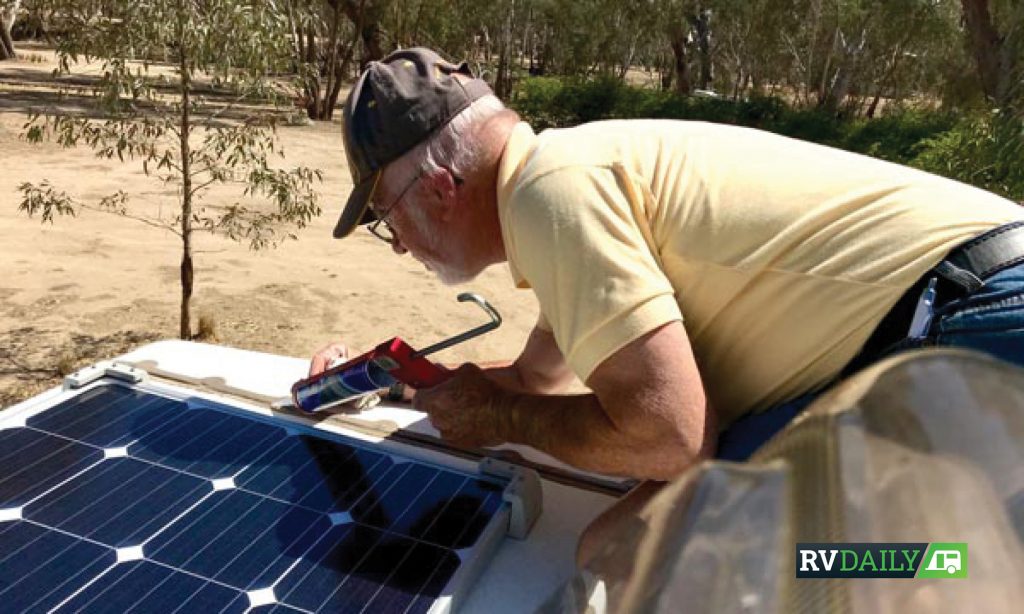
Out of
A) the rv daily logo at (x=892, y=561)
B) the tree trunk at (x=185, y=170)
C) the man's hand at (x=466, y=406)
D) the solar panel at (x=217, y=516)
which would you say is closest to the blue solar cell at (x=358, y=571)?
the solar panel at (x=217, y=516)

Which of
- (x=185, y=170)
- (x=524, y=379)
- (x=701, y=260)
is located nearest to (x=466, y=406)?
(x=524, y=379)

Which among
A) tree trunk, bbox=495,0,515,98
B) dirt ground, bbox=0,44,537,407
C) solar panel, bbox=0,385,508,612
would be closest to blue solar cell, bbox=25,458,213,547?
solar panel, bbox=0,385,508,612

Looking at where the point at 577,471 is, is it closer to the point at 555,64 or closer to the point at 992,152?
the point at 992,152

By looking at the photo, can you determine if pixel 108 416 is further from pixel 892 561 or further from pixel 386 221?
pixel 892 561

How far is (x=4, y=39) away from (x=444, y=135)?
31731 millimetres

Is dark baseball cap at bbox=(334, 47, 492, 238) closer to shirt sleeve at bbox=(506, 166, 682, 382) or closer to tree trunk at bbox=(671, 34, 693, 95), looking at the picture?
shirt sleeve at bbox=(506, 166, 682, 382)

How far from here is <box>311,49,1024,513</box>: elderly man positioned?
1.62 meters

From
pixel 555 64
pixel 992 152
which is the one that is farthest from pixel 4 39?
pixel 992 152

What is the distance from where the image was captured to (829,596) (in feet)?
1.71

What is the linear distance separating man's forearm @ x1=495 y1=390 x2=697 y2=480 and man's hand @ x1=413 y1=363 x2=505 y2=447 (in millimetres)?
29

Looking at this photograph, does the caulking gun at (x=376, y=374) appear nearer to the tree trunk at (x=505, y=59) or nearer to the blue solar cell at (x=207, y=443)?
the blue solar cell at (x=207, y=443)

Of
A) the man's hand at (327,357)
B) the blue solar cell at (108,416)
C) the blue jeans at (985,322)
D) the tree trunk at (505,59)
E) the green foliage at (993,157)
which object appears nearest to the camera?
the blue jeans at (985,322)

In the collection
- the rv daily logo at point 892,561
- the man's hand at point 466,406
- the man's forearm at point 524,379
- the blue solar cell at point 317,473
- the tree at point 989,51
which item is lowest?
the blue solar cell at point 317,473

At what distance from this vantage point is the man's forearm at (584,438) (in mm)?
1717
